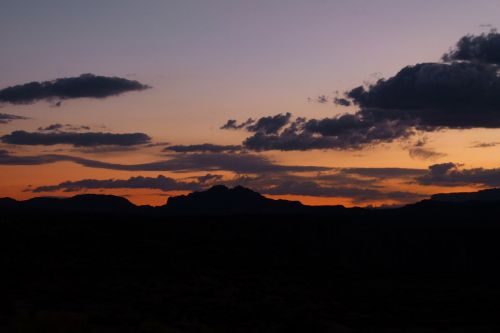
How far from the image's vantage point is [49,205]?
195375 millimetres

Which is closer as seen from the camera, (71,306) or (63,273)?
(71,306)

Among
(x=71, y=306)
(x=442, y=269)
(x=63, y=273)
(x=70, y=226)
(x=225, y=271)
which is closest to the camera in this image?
(x=71, y=306)

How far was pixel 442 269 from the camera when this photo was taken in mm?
81438

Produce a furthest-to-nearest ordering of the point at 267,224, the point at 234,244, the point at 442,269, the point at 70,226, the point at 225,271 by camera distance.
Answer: the point at 267,224, the point at 442,269, the point at 234,244, the point at 70,226, the point at 225,271

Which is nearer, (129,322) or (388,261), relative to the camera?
(129,322)

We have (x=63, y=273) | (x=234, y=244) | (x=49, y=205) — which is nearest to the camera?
(x=63, y=273)

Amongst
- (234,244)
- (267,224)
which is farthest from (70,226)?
(267,224)

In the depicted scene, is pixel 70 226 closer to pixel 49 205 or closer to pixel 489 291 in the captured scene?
pixel 489 291

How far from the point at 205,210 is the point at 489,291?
151 m

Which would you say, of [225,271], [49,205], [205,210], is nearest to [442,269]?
[225,271]

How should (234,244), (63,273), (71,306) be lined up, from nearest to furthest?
(71,306)
(63,273)
(234,244)

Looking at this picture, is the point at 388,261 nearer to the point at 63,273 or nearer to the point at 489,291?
the point at 489,291

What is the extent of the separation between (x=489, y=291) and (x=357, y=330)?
22.5 meters

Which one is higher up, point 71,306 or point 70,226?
point 70,226
